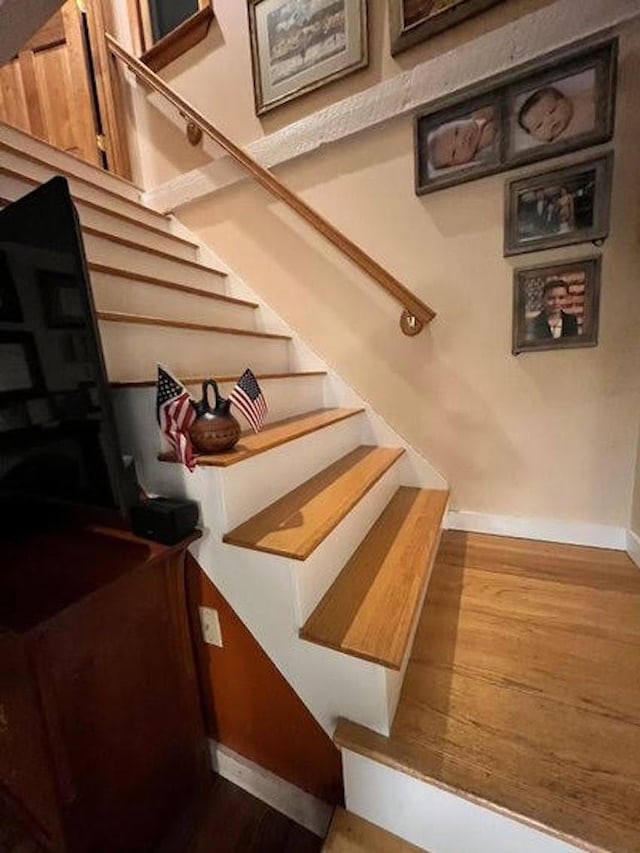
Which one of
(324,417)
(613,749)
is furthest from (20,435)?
(613,749)

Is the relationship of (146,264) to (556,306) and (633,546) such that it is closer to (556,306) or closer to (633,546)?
(556,306)

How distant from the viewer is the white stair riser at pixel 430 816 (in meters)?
0.68

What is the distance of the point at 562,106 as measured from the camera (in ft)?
4.37

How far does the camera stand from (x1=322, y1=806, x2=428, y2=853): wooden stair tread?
79 centimetres

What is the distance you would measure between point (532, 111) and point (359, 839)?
2328mm

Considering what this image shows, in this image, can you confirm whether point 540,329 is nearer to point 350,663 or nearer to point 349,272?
point 349,272

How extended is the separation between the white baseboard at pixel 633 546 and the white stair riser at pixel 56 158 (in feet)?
10.1

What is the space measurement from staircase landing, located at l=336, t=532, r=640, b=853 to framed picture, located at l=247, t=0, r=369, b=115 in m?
2.37

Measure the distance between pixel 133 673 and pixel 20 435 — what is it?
655mm


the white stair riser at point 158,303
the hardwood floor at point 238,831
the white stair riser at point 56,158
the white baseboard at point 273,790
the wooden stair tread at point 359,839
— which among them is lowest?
the hardwood floor at point 238,831

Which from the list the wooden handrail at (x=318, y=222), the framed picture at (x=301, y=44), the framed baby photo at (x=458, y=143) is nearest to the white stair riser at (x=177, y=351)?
the wooden handrail at (x=318, y=222)

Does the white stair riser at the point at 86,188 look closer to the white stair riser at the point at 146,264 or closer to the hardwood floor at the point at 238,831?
the white stair riser at the point at 146,264

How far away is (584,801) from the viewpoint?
26.7 inches

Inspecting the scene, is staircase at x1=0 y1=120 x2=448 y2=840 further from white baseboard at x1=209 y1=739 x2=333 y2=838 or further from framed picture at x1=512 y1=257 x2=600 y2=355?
framed picture at x1=512 y1=257 x2=600 y2=355
